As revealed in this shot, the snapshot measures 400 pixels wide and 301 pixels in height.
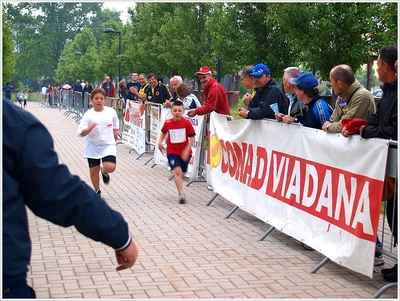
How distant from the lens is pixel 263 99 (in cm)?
871

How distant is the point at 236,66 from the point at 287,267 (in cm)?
1976

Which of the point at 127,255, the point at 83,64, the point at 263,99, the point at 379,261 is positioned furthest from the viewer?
the point at 83,64

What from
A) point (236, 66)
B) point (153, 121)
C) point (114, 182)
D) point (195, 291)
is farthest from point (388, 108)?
point (236, 66)

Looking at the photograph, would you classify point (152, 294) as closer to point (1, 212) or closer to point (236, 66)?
point (1, 212)

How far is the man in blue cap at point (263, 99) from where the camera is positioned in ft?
27.3

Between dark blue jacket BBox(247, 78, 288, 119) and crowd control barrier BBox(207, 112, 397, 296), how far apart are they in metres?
0.14

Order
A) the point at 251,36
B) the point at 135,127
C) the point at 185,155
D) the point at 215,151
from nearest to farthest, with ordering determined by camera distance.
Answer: the point at 215,151
the point at 185,155
the point at 135,127
the point at 251,36

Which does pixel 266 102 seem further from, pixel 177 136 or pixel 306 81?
pixel 177 136

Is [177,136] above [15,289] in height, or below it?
below

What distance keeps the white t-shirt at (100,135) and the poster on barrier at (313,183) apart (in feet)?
6.41

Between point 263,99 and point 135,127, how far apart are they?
8.99m

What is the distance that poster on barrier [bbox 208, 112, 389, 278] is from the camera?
222 inches

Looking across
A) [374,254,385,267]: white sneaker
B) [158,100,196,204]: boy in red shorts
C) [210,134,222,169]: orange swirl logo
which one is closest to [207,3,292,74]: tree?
[158,100,196,204]: boy in red shorts

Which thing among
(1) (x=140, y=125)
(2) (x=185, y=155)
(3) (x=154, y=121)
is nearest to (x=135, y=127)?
(1) (x=140, y=125)
